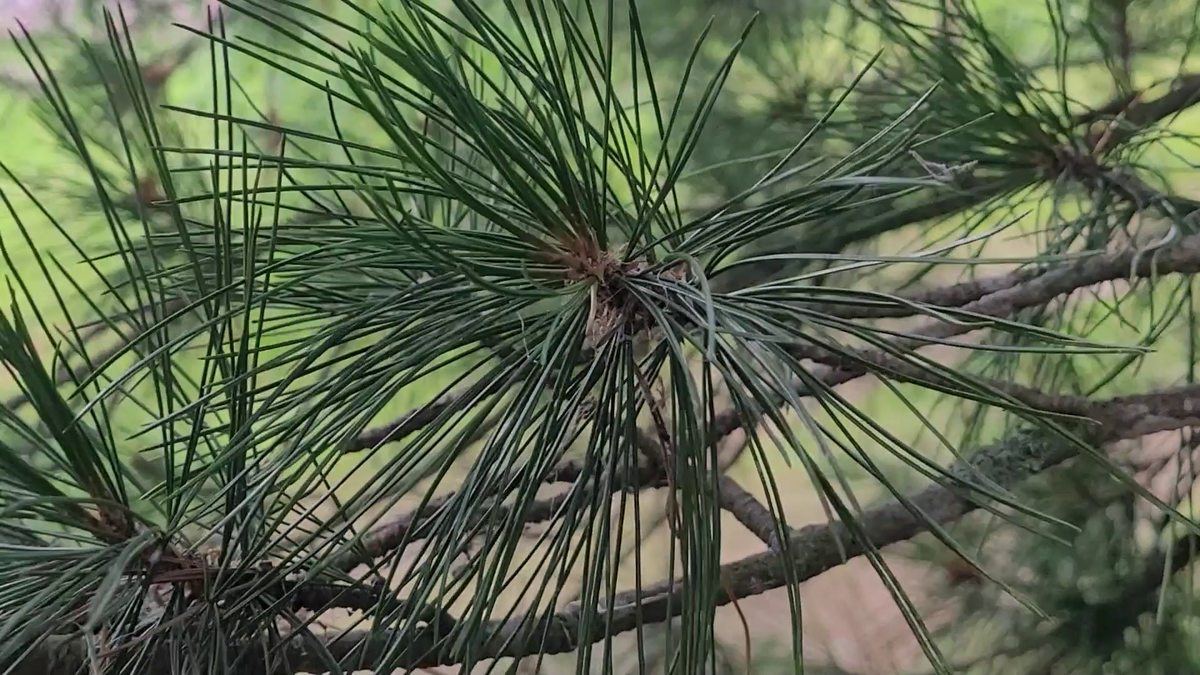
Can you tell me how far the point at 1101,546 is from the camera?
1.75 ft

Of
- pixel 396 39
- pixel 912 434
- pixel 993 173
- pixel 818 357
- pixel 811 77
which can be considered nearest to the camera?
pixel 396 39

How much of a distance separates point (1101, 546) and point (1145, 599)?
35 mm

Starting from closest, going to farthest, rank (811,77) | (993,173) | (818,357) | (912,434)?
(818,357), (993,173), (811,77), (912,434)

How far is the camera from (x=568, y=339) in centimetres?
22

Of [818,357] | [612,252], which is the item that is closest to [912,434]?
[818,357]

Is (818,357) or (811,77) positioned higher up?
(811,77)

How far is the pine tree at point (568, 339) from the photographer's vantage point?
0.21m

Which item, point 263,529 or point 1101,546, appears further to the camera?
point 1101,546

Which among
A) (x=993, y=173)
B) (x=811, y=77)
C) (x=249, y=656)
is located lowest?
(x=249, y=656)

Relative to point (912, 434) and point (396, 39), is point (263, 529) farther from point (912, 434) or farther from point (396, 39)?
point (912, 434)

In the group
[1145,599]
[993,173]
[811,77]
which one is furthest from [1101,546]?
[811,77]

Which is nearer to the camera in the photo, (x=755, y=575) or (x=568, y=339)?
(x=568, y=339)

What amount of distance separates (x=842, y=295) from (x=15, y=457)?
21cm

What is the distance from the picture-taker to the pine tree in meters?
0.21
